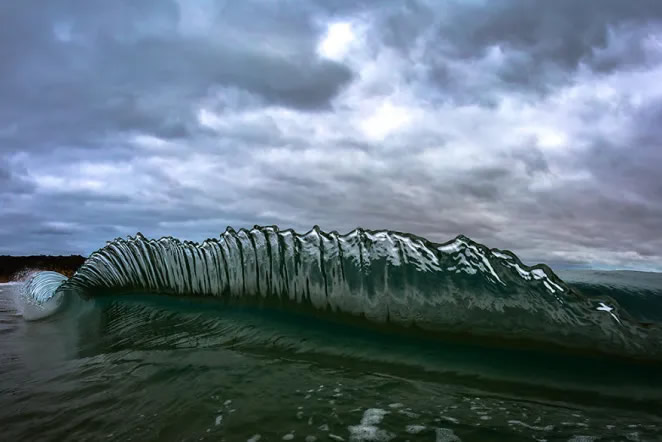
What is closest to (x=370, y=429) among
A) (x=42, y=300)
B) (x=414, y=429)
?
(x=414, y=429)

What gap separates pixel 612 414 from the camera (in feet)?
4.97

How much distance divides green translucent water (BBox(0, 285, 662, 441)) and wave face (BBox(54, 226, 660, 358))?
0.29 ft

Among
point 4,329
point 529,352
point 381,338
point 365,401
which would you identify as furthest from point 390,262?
point 4,329

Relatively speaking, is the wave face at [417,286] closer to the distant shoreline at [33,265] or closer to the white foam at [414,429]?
the white foam at [414,429]

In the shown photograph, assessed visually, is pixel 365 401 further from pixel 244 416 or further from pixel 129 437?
pixel 129 437

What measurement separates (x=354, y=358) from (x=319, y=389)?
0.43 meters

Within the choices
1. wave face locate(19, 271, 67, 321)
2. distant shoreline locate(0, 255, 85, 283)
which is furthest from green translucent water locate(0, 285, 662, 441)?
distant shoreline locate(0, 255, 85, 283)

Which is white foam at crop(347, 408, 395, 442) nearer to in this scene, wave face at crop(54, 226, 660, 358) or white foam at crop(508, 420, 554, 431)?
white foam at crop(508, 420, 554, 431)

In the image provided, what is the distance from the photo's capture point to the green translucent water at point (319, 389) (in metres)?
1.40

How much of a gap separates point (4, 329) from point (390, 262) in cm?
370

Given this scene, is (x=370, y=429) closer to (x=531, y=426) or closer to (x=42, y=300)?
(x=531, y=426)

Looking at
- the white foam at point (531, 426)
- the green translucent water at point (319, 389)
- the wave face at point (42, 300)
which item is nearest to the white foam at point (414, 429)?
the green translucent water at point (319, 389)

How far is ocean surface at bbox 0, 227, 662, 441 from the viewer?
4.78ft

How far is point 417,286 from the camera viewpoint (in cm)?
236
